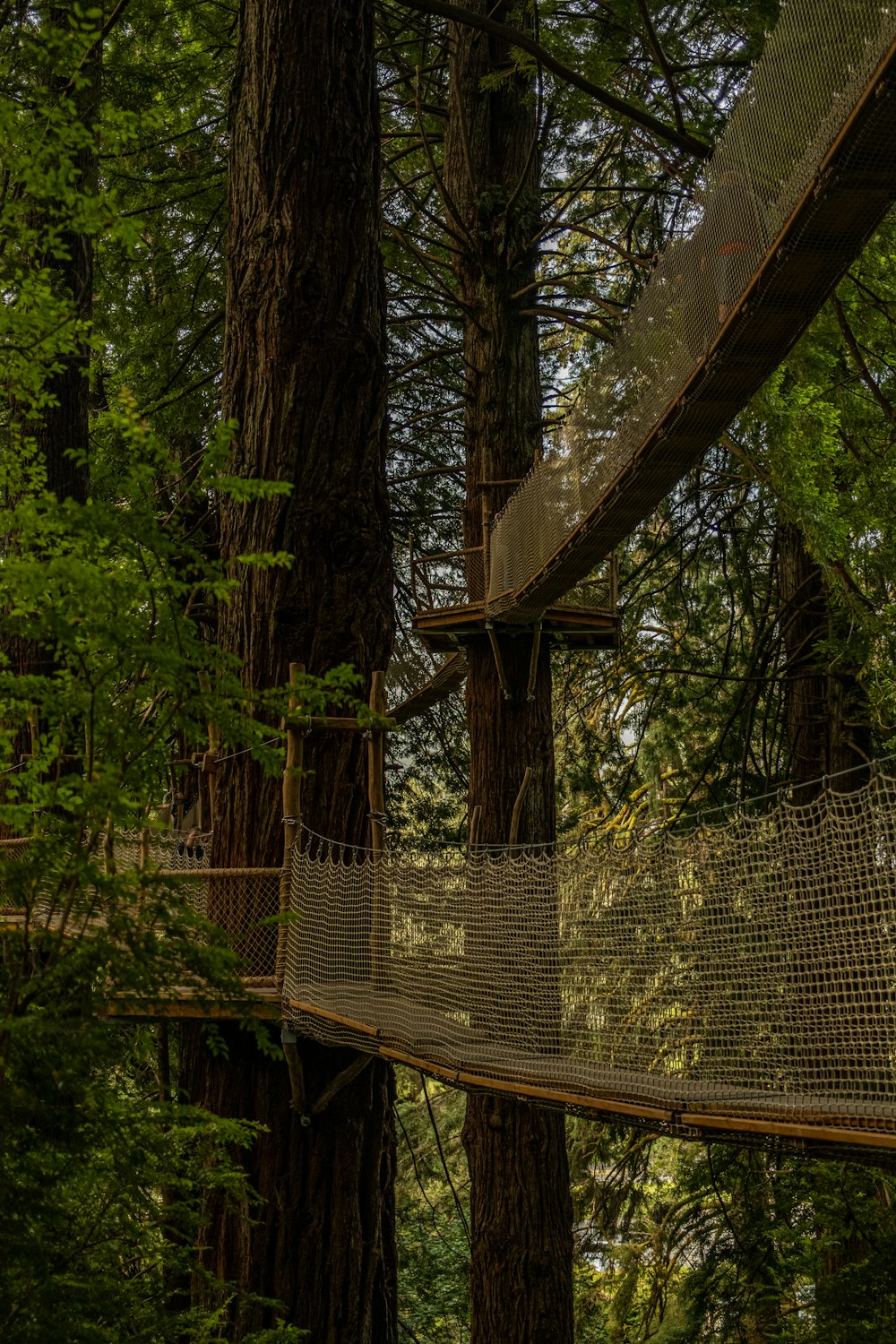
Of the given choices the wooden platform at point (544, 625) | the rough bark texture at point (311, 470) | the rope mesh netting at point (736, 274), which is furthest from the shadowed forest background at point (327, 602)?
the rope mesh netting at point (736, 274)

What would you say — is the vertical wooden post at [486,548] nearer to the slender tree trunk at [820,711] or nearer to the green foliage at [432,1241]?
the slender tree trunk at [820,711]

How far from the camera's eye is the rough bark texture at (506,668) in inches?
262

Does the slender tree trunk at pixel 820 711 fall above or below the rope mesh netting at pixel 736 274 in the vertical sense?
below

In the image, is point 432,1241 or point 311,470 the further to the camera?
point 432,1241

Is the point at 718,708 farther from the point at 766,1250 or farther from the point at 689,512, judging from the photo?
the point at 766,1250

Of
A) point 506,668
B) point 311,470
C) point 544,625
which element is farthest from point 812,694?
point 311,470

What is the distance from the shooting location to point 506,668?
23.7ft

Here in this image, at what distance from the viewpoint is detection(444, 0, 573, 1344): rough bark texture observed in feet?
21.9

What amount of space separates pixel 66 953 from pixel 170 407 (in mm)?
5821

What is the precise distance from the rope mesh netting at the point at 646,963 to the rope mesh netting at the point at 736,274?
149cm

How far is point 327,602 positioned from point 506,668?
267cm

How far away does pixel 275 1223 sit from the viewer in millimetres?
4250

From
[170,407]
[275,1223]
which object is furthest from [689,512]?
[275,1223]

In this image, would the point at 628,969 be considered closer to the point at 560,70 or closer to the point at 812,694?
the point at 560,70
